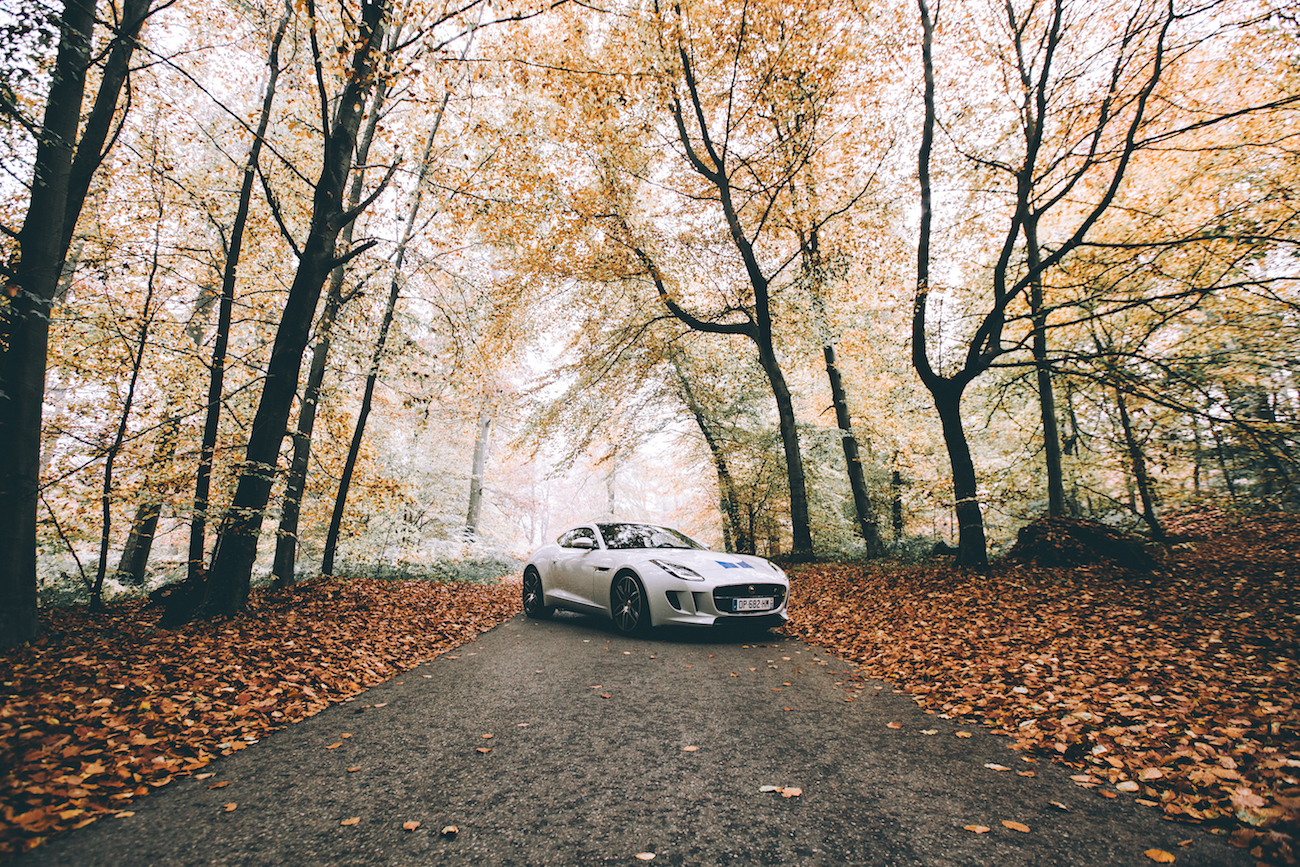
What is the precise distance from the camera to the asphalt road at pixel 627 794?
6.56 feet

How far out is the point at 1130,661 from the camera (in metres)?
4.18

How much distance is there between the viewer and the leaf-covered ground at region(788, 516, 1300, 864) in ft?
8.11

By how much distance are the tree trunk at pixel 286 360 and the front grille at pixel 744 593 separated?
17.1ft

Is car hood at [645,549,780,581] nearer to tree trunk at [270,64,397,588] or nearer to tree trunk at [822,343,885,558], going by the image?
tree trunk at [270,64,397,588]

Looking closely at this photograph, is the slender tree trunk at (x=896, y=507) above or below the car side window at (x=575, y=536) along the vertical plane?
above

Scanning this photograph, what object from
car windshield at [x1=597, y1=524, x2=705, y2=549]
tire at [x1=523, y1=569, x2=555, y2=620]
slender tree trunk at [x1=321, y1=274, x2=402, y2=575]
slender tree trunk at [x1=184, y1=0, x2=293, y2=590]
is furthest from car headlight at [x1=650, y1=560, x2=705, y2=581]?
slender tree trunk at [x1=321, y1=274, x2=402, y2=575]

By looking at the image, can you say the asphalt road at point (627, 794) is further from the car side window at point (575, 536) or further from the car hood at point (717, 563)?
the car side window at point (575, 536)

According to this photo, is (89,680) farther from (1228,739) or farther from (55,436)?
(1228,739)

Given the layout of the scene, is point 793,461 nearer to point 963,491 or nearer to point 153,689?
point 963,491

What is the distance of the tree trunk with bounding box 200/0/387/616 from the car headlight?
4546 millimetres

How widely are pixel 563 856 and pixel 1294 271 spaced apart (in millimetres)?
10890

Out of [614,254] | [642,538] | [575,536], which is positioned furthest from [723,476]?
[642,538]

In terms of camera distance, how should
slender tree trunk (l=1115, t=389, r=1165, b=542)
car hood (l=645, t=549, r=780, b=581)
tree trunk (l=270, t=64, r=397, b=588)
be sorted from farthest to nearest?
tree trunk (l=270, t=64, r=397, b=588), slender tree trunk (l=1115, t=389, r=1165, b=542), car hood (l=645, t=549, r=780, b=581)

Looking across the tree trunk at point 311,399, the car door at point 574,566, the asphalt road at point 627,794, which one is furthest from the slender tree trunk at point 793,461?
the tree trunk at point 311,399
